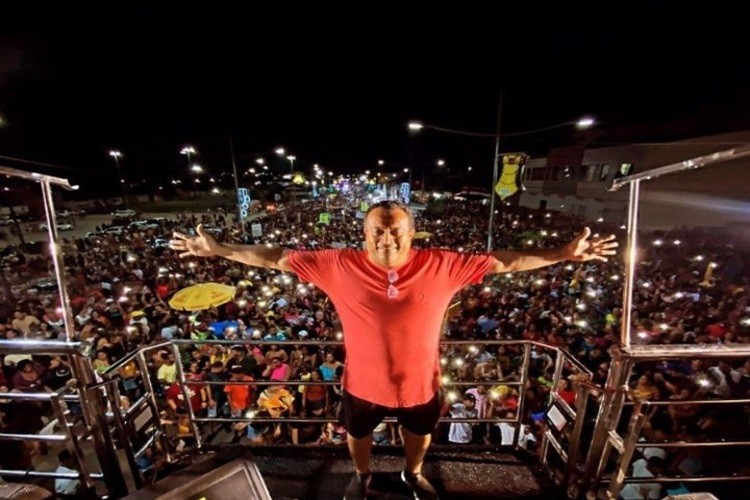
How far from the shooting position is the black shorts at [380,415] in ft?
8.90

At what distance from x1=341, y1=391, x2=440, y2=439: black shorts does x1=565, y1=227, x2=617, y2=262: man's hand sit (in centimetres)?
133

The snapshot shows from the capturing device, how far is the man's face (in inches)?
96.8

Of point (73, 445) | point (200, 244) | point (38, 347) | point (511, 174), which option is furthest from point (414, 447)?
point (511, 174)

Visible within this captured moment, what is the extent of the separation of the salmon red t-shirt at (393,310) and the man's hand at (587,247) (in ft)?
→ 1.77

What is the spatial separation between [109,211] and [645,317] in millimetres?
51084

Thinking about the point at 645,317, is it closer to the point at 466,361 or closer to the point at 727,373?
the point at 727,373

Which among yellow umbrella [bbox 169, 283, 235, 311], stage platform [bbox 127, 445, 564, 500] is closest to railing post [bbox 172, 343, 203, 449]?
stage platform [bbox 127, 445, 564, 500]

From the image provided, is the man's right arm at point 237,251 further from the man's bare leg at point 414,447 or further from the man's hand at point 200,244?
the man's bare leg at point 414,447

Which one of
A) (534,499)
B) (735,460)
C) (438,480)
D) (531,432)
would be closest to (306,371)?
(531,432)

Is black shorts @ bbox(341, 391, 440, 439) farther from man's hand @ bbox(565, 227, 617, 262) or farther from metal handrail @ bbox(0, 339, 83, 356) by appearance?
metal handrail @ bbox(0, 339, 83, 356)

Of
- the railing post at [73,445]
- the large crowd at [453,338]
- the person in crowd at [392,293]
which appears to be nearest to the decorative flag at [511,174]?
the large crowd at [453,338]

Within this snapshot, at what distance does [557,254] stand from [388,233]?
3.86 feet

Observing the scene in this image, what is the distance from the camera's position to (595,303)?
38.7ft

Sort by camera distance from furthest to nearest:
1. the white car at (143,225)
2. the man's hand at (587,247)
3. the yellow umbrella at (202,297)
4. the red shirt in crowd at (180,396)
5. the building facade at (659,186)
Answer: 1. the white car at (143,225)
2. the building facade at (659,186)
3. the yellow umbrella at (202,297)
4. the red shirt in crowd at (180,396)
5. the man's hand at (587,247)
